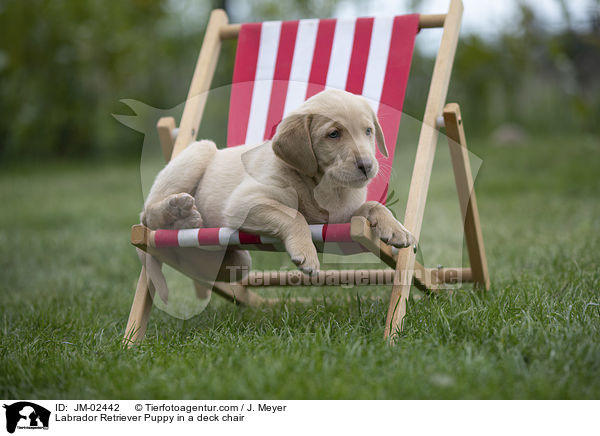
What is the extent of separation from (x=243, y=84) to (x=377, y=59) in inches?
29.1

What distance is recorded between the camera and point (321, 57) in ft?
10.4

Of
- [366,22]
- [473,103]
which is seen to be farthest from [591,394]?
[473,103]

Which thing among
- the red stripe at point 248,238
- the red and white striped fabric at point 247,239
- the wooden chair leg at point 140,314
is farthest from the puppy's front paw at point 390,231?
the wooden chair leg at point 140,314

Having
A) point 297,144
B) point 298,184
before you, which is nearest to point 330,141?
point 297,144

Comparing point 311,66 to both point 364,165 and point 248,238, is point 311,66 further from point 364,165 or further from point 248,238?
point 248,238

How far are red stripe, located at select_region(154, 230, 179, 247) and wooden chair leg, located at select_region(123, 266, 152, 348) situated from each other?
0.42 m

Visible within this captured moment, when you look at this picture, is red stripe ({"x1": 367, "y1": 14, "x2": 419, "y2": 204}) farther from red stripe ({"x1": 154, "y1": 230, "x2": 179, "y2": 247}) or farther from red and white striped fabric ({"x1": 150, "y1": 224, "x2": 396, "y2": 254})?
red stripe ({"x1": 154, "y1": 230, "x2": 179, "y2": 247})

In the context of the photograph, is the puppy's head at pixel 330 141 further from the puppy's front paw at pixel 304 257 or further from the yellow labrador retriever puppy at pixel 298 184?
the puppy's front paw at pixel 304 257

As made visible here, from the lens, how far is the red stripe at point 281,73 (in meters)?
3.08

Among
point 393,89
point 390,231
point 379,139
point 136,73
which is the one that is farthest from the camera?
point 136,73

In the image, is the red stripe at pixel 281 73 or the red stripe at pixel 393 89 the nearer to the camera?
the red stripe at pixel 393 89

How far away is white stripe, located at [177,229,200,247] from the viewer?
93.4 inches
